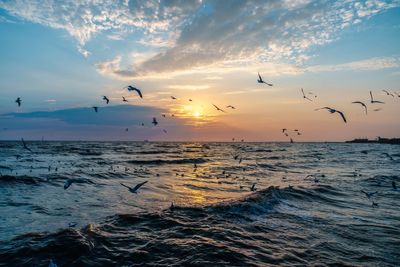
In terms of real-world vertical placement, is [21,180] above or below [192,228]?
above

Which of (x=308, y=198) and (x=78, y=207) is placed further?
(x=308, y=198)

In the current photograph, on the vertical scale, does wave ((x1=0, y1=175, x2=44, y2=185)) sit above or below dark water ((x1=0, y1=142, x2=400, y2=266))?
above

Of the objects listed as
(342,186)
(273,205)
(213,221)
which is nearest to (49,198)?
(213,221)

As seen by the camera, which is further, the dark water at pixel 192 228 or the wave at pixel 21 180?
the wave at pixel 21 180

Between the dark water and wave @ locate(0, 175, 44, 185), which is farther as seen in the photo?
wave @ locate(0, 175, 44, 185)

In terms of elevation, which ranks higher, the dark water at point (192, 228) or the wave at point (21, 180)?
the wave at point (21, 180)

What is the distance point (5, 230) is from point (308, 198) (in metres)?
15.2

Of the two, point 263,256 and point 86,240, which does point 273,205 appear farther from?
point 86,240

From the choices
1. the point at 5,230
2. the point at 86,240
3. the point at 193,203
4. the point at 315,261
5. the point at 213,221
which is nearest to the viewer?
the point at 315,261

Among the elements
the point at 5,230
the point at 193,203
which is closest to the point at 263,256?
the point at 193,203

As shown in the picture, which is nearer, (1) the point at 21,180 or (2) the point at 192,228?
(2) the point at 192,228

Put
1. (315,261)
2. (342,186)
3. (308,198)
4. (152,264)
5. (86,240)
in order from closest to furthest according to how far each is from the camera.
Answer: (152,264) → (315,261) → (86,240) → (308,198) → (342,186)

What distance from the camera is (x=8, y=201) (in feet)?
47.3

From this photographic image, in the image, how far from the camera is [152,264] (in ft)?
25.2
